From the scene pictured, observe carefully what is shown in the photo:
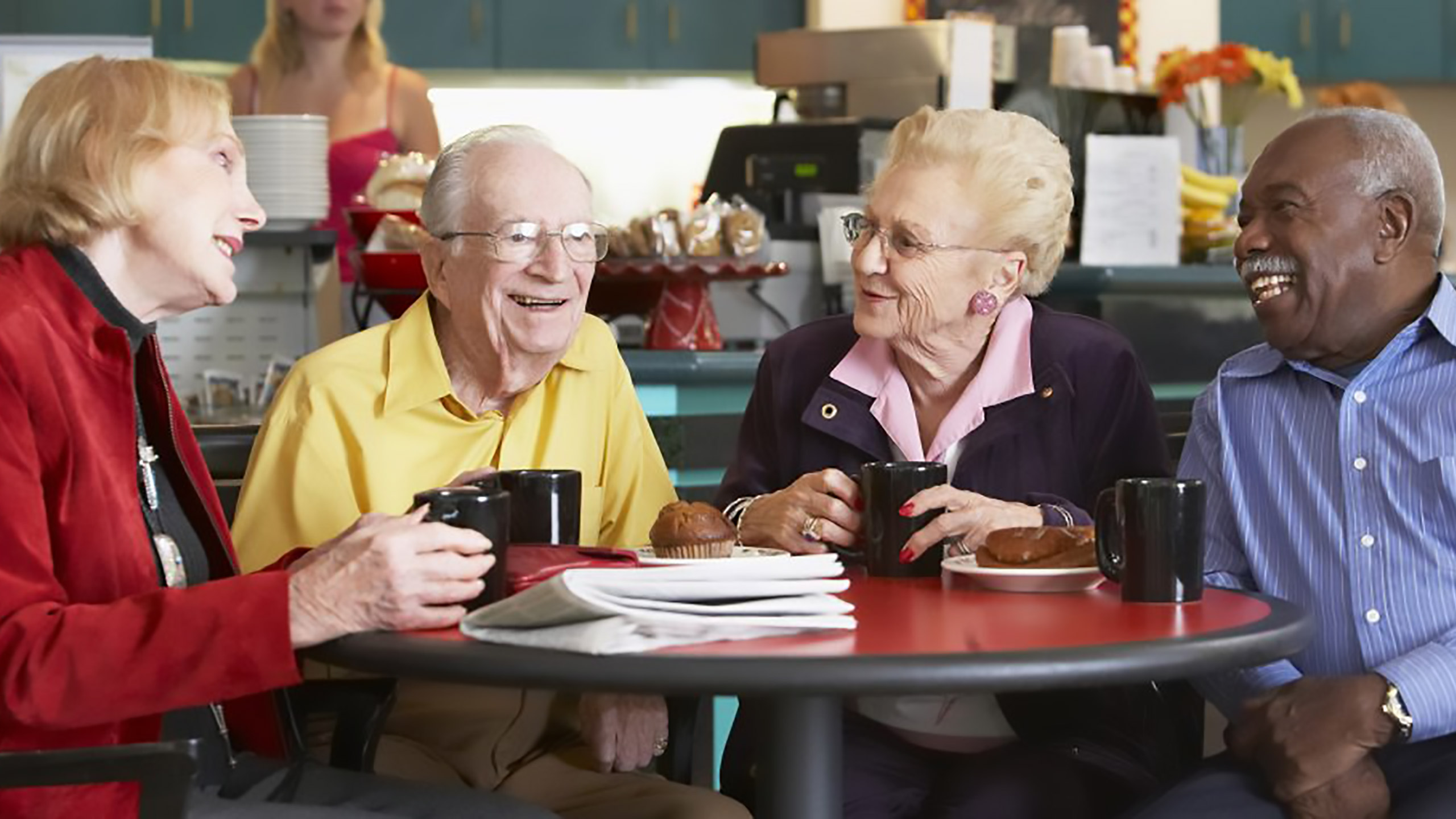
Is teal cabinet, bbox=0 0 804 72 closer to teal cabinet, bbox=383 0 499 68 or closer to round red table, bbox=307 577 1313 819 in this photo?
teal cabinet, bbox=383 0 499 68

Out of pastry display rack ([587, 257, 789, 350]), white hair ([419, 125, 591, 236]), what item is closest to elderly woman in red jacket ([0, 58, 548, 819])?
white hair ([419, 125, 591, 236])

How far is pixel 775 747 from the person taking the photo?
173 cm

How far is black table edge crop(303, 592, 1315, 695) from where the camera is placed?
1.42 m

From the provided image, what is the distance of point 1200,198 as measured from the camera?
515cm

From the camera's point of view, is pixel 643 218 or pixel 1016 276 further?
pixel 643 218

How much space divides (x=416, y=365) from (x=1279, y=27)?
7.06 meters

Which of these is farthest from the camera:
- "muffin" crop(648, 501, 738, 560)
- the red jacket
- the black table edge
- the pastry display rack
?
the pastry display rack

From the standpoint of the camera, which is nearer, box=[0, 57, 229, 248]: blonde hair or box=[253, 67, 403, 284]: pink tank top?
box=[0, 57, 229, 248]: blonde hair

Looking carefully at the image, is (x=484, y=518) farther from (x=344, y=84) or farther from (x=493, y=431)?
(x=344, y=84)

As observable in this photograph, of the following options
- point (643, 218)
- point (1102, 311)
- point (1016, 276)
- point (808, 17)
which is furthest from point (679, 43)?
point (1016, 276)

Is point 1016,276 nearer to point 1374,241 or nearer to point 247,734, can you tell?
point 1374,241

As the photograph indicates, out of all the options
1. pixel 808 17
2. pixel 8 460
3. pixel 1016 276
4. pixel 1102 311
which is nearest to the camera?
pixel 8 460

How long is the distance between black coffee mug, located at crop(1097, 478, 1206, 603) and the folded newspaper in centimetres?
27

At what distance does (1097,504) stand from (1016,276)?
666 millimetres
